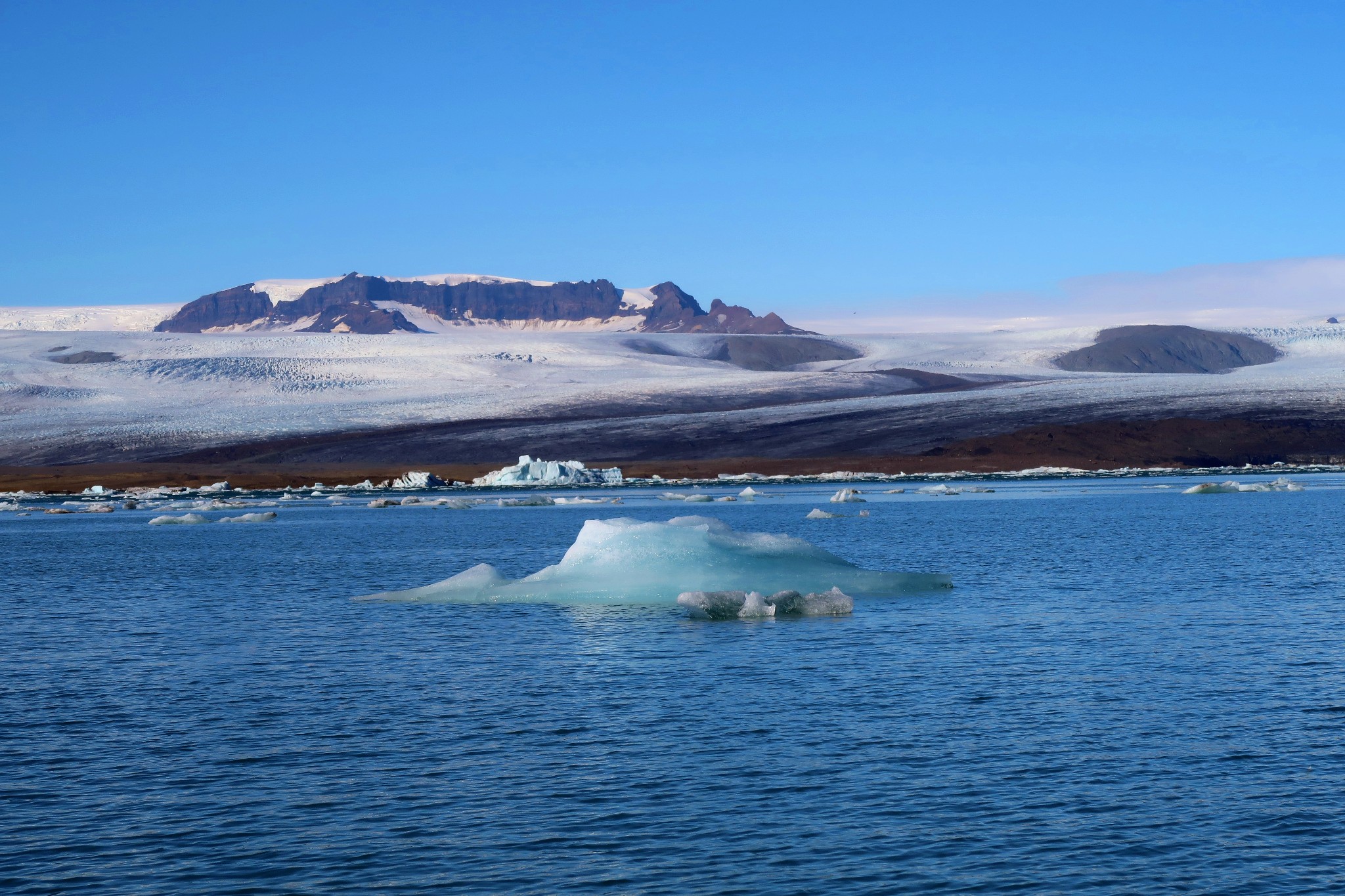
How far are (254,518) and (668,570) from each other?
51.1 meters

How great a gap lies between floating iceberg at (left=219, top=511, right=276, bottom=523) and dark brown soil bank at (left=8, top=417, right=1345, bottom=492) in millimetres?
46224

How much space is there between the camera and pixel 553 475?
11194 centimetres

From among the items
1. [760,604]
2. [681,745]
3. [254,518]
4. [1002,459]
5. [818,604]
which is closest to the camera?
[681,745]

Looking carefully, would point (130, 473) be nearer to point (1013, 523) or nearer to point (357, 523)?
point (357, 523)

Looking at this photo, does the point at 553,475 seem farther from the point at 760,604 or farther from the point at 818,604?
the point at 760,604

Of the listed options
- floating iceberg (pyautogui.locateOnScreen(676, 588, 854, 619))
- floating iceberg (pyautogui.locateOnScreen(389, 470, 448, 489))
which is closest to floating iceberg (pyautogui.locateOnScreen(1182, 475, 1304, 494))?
floating iceberg (pyautogui.locateOnScreen(389, 470, 448, 489))

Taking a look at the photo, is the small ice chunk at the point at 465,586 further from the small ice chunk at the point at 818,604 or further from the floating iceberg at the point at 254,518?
the floating iceberg at the point at 254,518

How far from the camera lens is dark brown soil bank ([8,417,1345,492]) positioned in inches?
5032

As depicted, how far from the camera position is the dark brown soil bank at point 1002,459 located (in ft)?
419

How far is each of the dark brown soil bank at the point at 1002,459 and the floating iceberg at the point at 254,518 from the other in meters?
46.2

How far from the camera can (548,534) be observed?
6253cm

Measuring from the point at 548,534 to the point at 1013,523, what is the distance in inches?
819

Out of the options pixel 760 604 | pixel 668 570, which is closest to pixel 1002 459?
pixel 668 570

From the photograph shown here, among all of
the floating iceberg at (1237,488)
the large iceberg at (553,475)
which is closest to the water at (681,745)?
the floating iceberg at (1237,488)
